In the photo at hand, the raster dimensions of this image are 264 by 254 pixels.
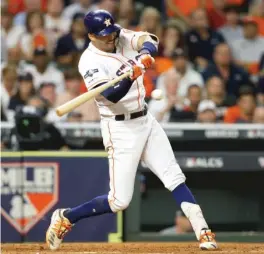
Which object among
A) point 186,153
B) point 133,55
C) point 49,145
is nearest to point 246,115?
point 186,153

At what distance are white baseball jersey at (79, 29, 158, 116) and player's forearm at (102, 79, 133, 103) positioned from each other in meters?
0.19

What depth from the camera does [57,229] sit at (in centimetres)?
746

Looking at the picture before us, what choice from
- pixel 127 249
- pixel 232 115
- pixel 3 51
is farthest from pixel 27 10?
pixel 127 249

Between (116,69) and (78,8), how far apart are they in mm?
5683

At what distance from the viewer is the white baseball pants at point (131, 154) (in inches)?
279

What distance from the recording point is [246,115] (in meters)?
10.7

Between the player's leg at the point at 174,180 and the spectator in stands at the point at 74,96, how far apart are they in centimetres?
337

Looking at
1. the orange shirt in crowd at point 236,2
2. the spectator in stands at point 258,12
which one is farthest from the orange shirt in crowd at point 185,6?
the spectator in stands at point 258,12

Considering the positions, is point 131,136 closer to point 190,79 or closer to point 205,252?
point 205,252

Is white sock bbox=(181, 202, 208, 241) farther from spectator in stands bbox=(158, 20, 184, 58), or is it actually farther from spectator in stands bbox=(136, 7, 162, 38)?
spectator in stands bbox=(136, 7, 162, 38)

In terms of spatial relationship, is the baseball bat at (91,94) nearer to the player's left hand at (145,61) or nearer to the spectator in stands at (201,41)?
the player's left hand at (145,61)

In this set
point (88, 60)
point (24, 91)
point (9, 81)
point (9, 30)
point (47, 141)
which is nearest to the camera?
point (88, 60)

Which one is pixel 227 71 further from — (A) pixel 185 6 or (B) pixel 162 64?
(A) pixel 185 6

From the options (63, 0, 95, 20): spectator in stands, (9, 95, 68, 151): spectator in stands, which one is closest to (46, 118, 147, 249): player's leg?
(9, 95, 68, 151): spectator in stands
